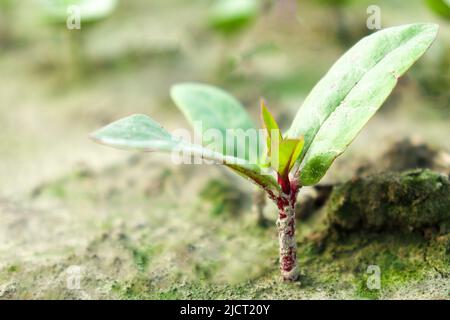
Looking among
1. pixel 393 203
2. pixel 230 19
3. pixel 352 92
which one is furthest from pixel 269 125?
pixel 230 19

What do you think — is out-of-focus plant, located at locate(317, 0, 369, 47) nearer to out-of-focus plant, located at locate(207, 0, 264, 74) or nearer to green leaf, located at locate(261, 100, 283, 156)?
out-of-focus plant, located at locate(207, 0, 264, 74)

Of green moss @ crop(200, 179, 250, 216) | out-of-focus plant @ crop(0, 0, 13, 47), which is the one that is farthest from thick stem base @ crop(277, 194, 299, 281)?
out-of-focus plant @ crop(0, 0, 13, 47)

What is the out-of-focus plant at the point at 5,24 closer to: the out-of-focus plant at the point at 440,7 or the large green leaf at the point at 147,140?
the out-of-focus plant at the point at 440,7

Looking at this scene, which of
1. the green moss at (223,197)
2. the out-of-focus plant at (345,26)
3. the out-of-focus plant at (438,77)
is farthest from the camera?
the out-of-focus plant at (345,26)

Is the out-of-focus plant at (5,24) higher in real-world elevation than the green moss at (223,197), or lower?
higher

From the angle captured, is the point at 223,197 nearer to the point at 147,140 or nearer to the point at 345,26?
the point at 147,140

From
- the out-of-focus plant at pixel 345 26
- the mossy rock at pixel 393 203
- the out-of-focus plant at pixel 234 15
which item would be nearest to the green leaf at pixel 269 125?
the mossy rock at pixel 393 203

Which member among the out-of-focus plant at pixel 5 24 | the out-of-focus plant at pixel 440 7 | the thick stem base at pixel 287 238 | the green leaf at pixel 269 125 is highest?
the out-of-focus plant at pixel 5 24
